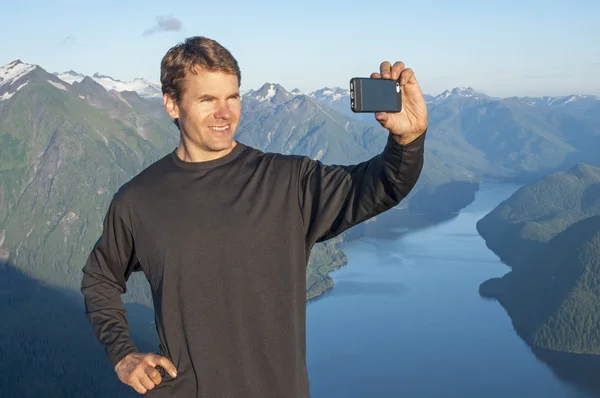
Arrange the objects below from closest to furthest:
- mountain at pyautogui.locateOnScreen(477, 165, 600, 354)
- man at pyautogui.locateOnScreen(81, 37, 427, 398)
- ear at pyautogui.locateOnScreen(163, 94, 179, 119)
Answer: man at pyautogui.locateOnScreen(81, 37, 427, 398), ear at pyautogui.locateOnScreen(163, 94, 179, 119), mountain at pyautogui.locateOnScreen(477, 165, 600, 354)

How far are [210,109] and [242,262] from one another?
0.67 meters

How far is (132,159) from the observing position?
157875 mm

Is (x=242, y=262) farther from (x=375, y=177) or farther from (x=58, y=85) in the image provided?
Answer: (x=58, y=85)

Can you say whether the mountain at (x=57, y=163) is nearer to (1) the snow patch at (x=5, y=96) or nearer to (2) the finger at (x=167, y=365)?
(1) the snow patch at (x=5, y=96)

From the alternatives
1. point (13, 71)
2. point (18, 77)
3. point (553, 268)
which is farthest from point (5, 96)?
point (553, 268)

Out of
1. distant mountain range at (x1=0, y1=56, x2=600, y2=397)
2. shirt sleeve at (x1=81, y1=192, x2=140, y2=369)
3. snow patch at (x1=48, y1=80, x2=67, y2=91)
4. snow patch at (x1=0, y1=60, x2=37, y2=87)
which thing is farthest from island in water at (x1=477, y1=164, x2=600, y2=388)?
snow patch at (x1=0, y1=60, x2=37, y2=87)

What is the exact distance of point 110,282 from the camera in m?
Result: 3.03

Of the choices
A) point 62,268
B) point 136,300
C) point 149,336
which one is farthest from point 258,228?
point 62,268

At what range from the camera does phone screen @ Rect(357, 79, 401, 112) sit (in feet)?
7.33

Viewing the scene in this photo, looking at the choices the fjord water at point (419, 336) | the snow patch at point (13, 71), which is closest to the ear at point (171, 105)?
the fjord water at point (419, 336)

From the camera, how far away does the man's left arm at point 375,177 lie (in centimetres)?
229

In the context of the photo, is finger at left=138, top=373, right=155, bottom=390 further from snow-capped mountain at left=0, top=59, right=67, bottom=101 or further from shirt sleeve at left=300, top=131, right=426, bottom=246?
snow-capped mountain at left=0, top=59, right=67, bottom=101

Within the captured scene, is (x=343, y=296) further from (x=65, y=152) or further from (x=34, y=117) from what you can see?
(x=34, y=117)

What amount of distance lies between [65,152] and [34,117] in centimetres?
1200
